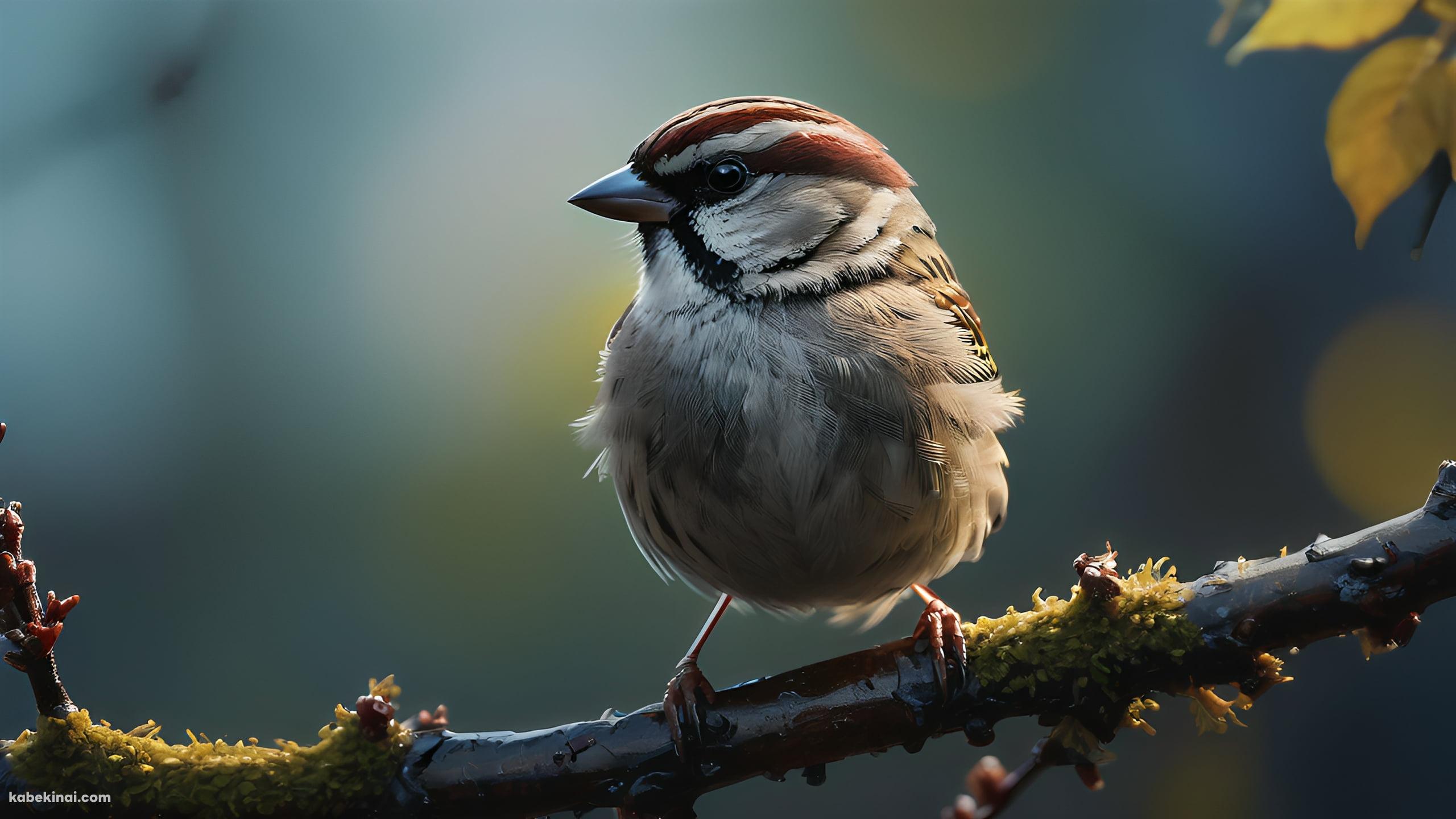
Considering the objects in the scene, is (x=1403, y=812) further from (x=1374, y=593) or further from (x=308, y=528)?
(x=308, y=528)

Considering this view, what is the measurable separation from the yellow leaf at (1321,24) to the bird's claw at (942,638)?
0.78 meters

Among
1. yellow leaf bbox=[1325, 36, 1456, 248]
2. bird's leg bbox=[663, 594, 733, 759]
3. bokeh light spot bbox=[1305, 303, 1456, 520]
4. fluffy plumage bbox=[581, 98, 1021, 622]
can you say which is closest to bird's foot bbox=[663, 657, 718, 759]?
bird's leg bbox=[663, 594, 733, 759]

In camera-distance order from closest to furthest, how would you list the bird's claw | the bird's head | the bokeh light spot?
the bird's claw, the bird's head, the bokeh light spot

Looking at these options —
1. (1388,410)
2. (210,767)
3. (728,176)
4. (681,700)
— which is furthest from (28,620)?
(1388,410)

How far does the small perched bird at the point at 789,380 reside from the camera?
1263 millimetres

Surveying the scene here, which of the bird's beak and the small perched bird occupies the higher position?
the bird's beak

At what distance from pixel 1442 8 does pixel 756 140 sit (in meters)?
0.85

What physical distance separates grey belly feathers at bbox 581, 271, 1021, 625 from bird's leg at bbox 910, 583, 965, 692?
107mm

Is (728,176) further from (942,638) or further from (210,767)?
(210,767)

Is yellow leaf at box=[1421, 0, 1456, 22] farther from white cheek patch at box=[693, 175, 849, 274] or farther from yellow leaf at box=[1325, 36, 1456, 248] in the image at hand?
white cheek patch at box=[693, 175, 849, 274]

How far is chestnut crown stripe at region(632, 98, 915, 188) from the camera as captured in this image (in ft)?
4.51

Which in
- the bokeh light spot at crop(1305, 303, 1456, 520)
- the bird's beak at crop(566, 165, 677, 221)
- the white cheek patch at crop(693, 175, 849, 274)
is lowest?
the bokeh light spot at crop(1305, 303, 1456, 520)

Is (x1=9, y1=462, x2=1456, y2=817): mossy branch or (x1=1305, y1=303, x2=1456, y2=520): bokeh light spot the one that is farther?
(x1=1305, y1=303, x2=1456, y2=520): bokeh light spot

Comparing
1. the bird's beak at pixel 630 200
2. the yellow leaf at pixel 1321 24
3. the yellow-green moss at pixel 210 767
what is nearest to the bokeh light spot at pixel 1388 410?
the yellow leaf at pixel 1321 24
